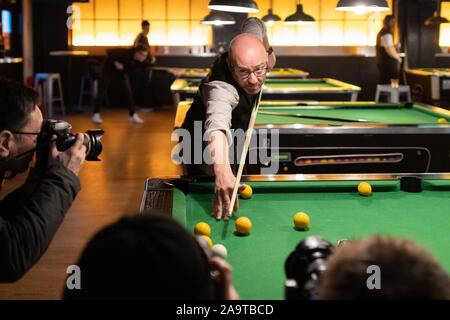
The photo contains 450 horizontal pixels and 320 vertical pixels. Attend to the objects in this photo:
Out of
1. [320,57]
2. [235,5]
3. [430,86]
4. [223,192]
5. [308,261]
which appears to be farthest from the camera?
[320,57]

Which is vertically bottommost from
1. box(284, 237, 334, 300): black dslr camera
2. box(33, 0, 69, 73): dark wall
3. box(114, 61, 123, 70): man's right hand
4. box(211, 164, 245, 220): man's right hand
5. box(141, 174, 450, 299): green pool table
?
box(141, 174, 450, 299): green pool table

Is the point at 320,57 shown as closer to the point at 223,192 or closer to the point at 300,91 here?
the point at 300,91

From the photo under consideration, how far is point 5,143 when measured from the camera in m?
1.54

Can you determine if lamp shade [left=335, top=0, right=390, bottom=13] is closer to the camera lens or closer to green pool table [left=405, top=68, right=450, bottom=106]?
the camera lens

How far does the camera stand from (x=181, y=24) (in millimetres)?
11562

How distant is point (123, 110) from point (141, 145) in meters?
3.88

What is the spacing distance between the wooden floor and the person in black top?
11.5ft

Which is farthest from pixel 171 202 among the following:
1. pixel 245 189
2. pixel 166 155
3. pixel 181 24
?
pixel 181 24

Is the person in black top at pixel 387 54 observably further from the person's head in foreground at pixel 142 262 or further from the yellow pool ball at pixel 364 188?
the person's head in foreground at pixel 142 262

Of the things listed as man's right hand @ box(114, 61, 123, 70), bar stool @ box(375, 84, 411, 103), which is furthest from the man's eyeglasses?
bar stool @ box(375, 84, 411, 103)

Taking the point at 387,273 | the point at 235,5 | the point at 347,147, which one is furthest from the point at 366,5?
the point at 387,273

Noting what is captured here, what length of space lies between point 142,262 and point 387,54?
28.8 feet

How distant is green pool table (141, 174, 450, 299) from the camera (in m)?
1.54
